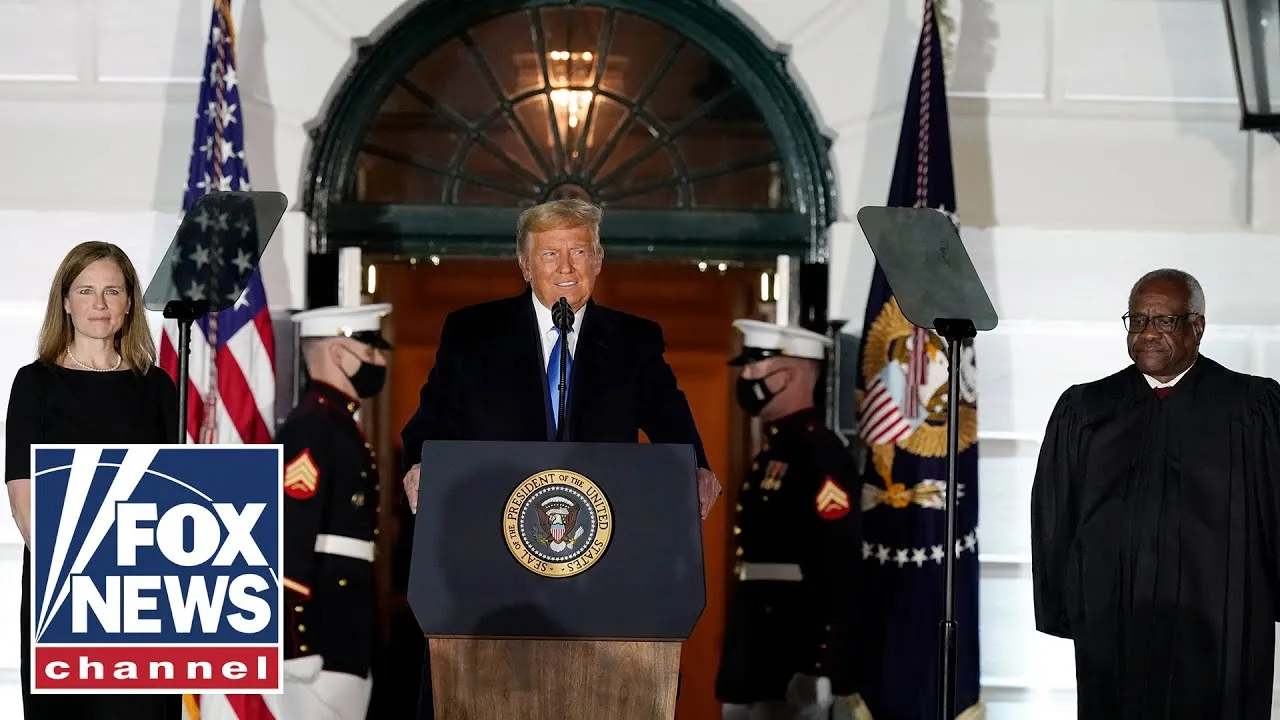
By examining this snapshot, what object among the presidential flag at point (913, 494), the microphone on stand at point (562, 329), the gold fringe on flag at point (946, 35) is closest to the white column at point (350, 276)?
the presidential flag at point (913, 494)

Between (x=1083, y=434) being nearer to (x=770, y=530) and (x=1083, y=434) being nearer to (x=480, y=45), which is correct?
(x=770, y=530)

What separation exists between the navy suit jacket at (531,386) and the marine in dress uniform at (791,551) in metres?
1.67

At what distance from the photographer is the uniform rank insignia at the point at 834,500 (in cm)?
532

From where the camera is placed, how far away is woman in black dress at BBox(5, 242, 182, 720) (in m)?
3.97

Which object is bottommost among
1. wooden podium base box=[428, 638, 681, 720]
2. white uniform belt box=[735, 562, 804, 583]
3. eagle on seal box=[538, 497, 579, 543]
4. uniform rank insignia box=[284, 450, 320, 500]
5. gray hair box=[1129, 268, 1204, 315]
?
white uniform belt box=[735, 562, 804, 583]

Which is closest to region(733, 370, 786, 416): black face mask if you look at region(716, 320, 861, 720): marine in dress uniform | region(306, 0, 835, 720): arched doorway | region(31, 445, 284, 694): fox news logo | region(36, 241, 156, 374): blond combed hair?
region(716, 320, 861, 720): marine in dress uniform

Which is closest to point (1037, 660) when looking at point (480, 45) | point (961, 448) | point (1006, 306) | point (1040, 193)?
point (961, 448)

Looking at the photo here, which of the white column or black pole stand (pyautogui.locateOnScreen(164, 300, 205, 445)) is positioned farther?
the white column

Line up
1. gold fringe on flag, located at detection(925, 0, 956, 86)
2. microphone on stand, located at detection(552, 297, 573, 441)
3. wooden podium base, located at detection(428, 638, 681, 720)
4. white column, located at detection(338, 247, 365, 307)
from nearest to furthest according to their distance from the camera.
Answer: wooden podium base, located at detection(428, 638, 681, 720)
microphone on stand, located at detection(552, 297, 573, 441)
gold fringe on flag, located at detection(925, 0, 956, 86)
white column, located at detection(338, 247, 365, 307)

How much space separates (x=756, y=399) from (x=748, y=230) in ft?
2.20

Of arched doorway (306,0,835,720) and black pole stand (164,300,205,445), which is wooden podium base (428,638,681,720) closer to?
black pole stand (164,300,205,445)

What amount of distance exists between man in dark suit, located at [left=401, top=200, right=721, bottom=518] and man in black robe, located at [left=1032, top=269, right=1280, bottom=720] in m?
1.24

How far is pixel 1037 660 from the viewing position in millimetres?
5387

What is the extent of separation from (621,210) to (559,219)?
2.01 m
